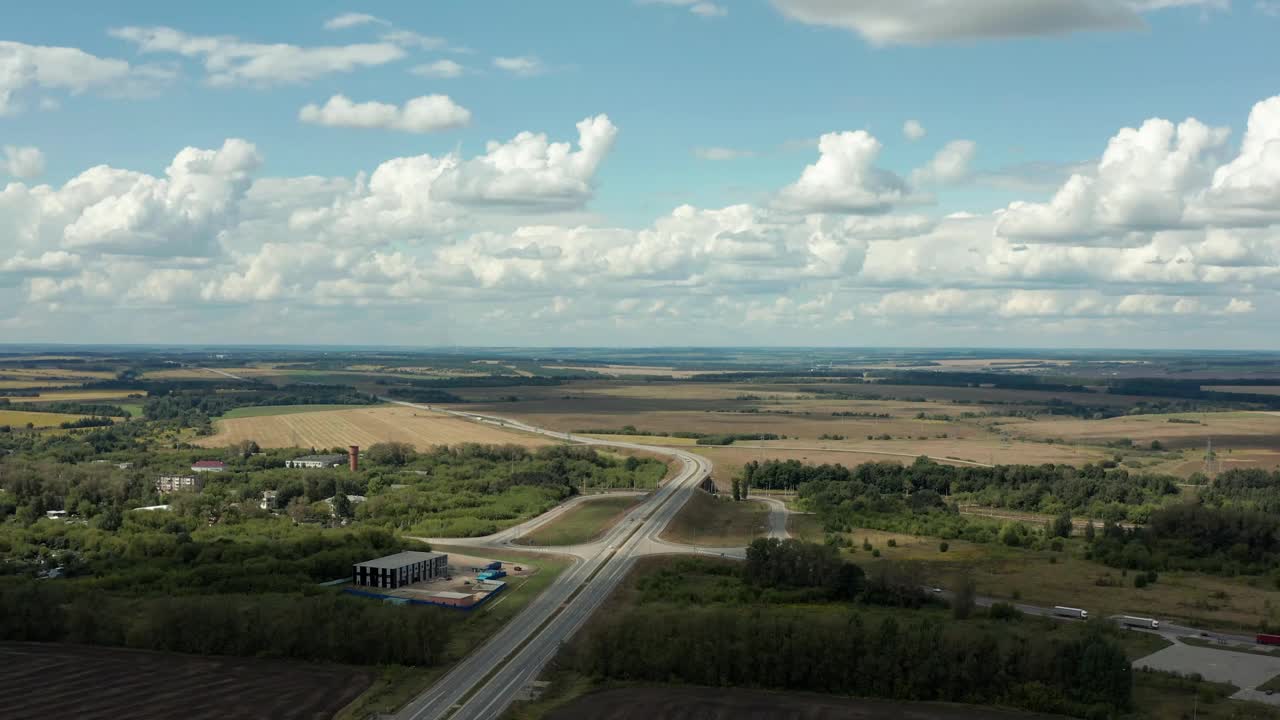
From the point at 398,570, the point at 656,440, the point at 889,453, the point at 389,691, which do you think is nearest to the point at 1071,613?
the point at 389,691

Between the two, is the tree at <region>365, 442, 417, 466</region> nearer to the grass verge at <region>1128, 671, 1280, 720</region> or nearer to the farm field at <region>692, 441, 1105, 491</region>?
the farm field at <region>692, 441, 1105, 491</region>

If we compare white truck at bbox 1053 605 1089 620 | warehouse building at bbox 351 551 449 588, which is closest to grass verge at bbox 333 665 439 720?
warehouse building at bbox 351 551 449 588

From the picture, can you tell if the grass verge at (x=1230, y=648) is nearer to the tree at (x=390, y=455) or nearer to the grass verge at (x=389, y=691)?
the grass verge at (x=389, y=691)

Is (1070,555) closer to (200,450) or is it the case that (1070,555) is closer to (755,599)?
(755,599)

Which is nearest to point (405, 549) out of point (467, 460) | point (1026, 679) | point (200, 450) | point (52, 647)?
point (52, 647)

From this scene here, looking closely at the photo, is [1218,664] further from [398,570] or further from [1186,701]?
[398,570]

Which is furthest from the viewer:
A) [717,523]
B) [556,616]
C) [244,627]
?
[717,523]
